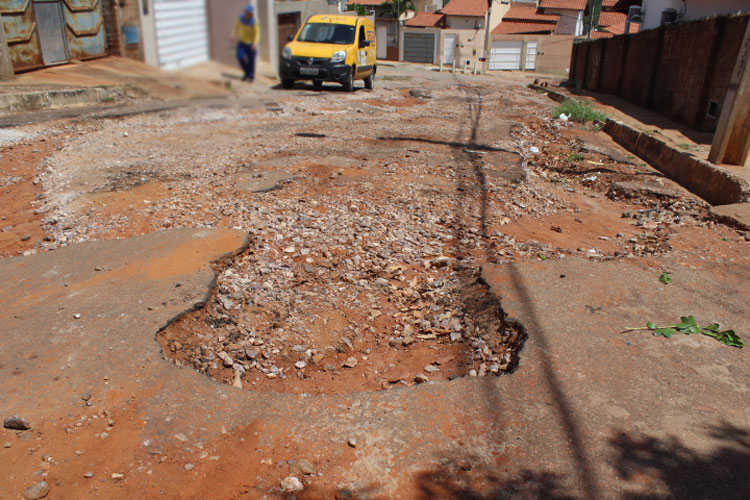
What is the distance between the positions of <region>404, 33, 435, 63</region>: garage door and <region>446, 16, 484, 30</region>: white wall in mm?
4082

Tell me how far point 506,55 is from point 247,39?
3554cm

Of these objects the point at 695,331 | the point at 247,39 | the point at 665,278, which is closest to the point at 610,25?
the point at 665,278

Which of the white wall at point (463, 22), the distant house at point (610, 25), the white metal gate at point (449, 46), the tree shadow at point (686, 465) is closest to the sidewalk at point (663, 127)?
the tree shadow at point (686, 465)

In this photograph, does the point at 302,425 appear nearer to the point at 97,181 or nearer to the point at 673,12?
the point at 97,181

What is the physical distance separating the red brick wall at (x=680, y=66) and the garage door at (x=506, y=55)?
16523mm

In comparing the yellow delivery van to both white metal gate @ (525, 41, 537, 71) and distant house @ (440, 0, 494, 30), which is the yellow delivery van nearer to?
white metal gate @ (525, 41, 537, 71)

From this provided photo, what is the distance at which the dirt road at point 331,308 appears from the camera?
229 cm

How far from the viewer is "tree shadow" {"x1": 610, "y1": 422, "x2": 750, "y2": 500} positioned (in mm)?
2121

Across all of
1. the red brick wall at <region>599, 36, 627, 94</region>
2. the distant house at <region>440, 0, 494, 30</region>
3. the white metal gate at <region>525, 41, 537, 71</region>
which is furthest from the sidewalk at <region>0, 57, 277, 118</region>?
the distant house at <region>440, 0, 494, 30</region>

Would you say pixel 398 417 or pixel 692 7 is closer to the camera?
pixel 398 417

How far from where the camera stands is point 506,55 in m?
33.5

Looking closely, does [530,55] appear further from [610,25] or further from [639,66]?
[639,66]

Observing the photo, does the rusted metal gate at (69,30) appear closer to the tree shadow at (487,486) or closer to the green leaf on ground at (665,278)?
the tree shadow at (487,486)

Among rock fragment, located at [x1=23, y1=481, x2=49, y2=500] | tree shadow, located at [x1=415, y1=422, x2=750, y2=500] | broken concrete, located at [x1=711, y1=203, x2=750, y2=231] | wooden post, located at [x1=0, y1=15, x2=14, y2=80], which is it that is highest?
wooden post, located at [x1=0, y1=15, x2=14, y2=80]
